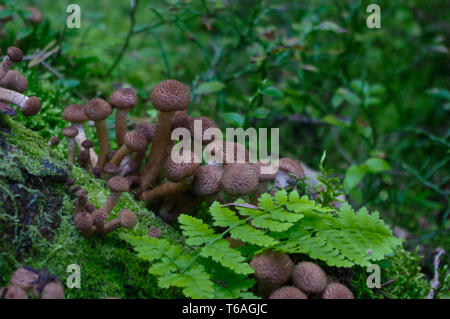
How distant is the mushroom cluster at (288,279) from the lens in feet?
6.02

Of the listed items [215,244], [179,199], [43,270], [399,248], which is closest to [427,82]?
[399,248]

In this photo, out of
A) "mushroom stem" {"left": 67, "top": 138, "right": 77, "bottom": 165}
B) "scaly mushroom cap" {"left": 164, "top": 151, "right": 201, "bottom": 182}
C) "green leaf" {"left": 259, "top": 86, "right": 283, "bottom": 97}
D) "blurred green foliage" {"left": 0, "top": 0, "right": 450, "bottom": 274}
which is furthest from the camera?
"blurred green foliage" {"left": 0, "top": 0, "right": 450, "bottom": 274}

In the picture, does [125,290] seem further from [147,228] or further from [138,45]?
[138,45]

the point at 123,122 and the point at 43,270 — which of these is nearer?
the point at 43,270

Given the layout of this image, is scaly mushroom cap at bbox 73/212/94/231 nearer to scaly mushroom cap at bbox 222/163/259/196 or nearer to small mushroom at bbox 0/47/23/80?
scaly mushroom cap at bbox 222/163/259/196

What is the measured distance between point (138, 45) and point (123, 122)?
10.8ft

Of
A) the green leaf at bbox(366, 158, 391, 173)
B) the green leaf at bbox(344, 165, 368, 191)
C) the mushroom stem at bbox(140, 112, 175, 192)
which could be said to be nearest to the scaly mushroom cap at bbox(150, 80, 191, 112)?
the mushroom stem at bbox(140, 112, 175, 192)

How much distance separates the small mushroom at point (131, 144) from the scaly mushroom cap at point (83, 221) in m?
0.54

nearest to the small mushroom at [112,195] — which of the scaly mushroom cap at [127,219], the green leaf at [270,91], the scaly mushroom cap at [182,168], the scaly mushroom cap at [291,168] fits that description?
the scaly mushroom cap at [127,219]

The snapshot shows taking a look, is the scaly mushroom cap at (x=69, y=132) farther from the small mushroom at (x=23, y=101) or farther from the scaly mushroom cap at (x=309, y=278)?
the scaly mushroom cap at (x=309, y=278)

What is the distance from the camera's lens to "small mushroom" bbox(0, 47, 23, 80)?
2010 mm

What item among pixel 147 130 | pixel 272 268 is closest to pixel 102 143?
pixel 147 130

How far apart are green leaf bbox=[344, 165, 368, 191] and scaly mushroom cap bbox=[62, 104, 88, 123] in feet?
6.51

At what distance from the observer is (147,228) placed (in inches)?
89.1
